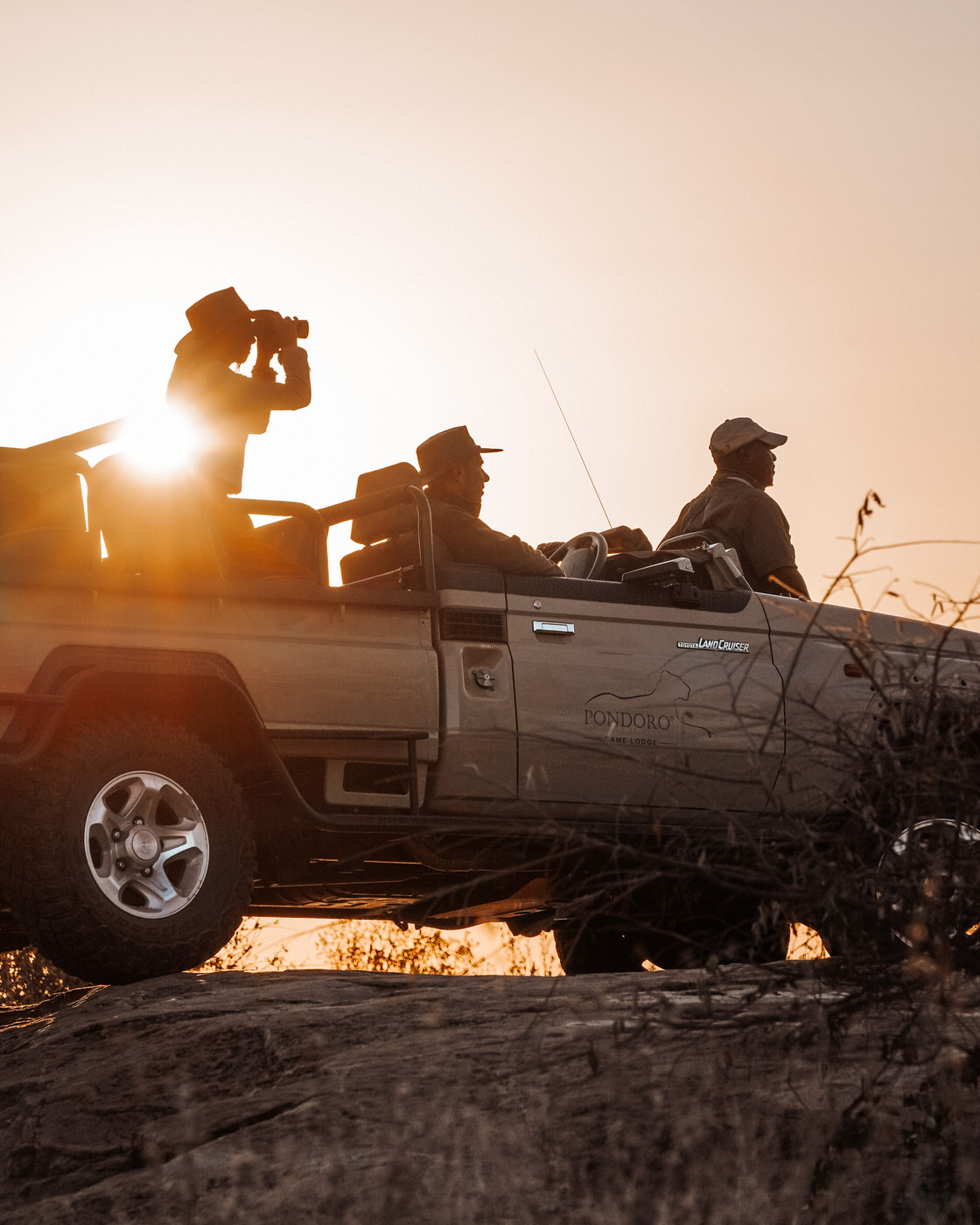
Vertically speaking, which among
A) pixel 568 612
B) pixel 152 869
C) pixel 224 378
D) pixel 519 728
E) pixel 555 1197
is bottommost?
pixel 555 1197

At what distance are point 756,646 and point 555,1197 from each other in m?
3.45

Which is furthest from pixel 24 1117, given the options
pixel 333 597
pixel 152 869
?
pixel 333 597

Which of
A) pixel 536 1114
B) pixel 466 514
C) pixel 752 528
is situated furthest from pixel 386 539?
pixel 536 1114

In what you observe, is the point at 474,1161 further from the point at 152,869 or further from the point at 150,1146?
the point at 152,869

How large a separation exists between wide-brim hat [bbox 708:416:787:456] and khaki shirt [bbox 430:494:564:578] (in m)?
1.66

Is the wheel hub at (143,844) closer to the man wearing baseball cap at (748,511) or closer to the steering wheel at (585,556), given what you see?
the steering wheel at (585,556)

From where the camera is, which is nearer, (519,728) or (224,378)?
(519,728)

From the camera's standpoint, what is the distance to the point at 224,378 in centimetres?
663

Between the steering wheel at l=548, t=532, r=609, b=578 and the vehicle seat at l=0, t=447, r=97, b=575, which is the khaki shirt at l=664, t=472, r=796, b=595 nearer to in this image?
the steering wheel at l=548, t=532, r=609, b=578

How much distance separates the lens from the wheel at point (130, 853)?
195 inches

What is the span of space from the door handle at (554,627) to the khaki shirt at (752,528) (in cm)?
133

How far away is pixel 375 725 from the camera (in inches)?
228

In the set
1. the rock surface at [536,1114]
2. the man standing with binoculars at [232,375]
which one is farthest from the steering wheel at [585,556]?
the rock surface at [536,1114]

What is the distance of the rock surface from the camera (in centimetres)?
369
